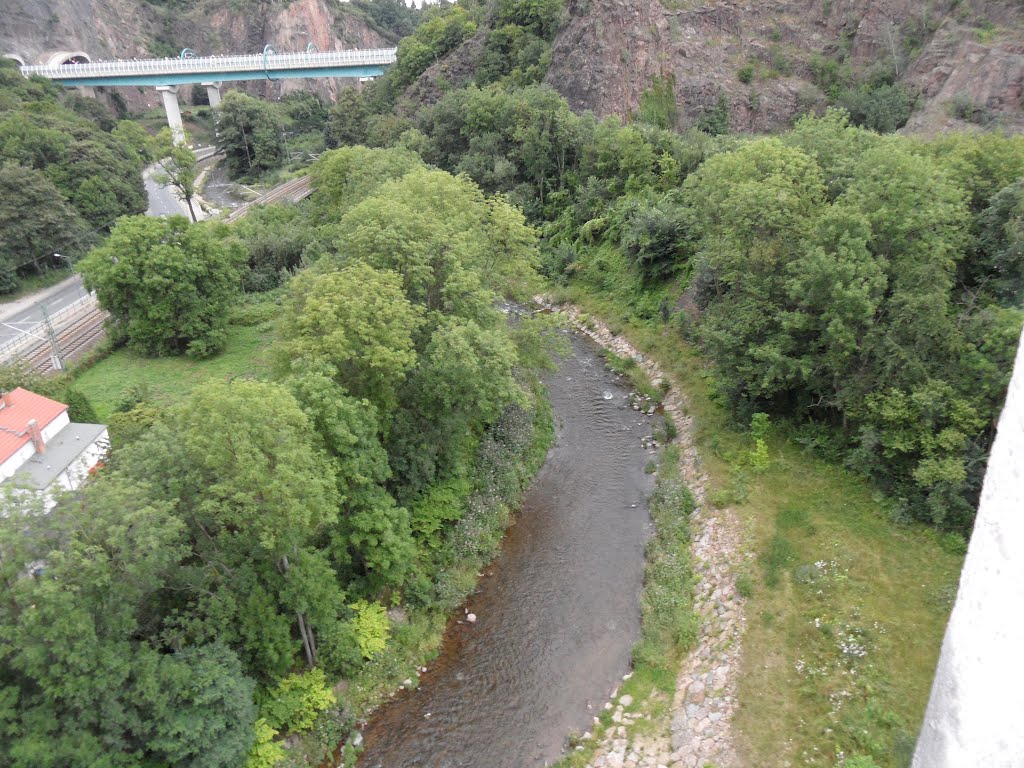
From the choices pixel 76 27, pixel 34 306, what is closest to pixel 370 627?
pixel 34 306

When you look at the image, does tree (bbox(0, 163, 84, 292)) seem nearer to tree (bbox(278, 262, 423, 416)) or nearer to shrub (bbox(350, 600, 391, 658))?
tree (bbox(278, 262, 423, 416))

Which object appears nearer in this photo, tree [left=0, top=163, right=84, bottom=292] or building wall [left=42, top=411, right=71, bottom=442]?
building wall [left=42, top=411, right=71, bottom=442]

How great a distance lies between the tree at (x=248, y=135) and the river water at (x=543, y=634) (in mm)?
65328

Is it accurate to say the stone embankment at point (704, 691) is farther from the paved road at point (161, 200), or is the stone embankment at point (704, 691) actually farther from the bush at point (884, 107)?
the paved road at point (161, 200)

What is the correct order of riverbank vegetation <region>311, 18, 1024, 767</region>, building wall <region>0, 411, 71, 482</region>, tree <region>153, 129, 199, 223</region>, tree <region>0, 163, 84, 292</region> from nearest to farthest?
riverbank vegetation <region>311, 18, 1024, 767</region> → building wall <region>0, 411, 71, 482</region> → tree <region>0, 163, 84, 292</region> → tree <region>153, 129, 199, 223</region>

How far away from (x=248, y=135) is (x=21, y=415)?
63.5m

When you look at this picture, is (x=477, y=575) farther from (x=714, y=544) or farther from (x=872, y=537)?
(x=872, y=537)

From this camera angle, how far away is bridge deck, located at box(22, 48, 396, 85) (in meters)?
88.6

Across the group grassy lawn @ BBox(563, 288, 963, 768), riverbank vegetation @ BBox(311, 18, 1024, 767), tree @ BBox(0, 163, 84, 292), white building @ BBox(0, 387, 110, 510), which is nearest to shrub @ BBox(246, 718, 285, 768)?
white building @ BBox(0, 387, 110, 510)

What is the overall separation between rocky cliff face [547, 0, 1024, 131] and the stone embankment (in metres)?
36.5

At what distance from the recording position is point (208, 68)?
3546 inches

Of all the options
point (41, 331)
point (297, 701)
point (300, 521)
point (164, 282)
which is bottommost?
point (41, 331)

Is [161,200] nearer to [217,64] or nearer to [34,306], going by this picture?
[34,306]

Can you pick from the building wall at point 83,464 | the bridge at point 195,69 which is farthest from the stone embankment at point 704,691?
the bridge at point 195,69
